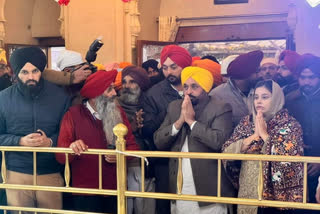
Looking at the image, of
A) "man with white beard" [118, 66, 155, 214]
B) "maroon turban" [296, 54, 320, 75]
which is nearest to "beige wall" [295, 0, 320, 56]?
"maroon turban" [296, 54, 320, 75]

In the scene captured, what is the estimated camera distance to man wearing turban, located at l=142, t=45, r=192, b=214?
10.8ft

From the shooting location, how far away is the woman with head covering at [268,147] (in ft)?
8.31

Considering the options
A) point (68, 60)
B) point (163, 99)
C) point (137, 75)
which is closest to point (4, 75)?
point (68, 60)

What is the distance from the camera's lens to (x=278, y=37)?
7.82 meters

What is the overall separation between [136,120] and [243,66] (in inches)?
36.8

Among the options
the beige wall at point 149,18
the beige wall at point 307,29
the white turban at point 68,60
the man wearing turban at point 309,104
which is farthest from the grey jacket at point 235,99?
the beige wall at point 149,18

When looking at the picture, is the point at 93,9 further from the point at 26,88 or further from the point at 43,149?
the point at 43,149

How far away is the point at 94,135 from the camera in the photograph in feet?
9.86

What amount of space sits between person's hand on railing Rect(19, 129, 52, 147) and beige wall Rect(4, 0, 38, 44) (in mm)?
5913

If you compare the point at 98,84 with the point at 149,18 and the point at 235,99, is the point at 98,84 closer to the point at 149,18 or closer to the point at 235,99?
the point at 235,99

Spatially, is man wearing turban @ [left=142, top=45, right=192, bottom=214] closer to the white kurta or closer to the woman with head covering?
the white kurta

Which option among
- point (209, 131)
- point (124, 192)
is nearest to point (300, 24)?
point (209, 131)

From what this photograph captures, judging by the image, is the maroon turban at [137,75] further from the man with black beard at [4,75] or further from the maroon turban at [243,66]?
the man with black beard at [4,75]

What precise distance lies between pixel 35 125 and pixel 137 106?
0.84m
